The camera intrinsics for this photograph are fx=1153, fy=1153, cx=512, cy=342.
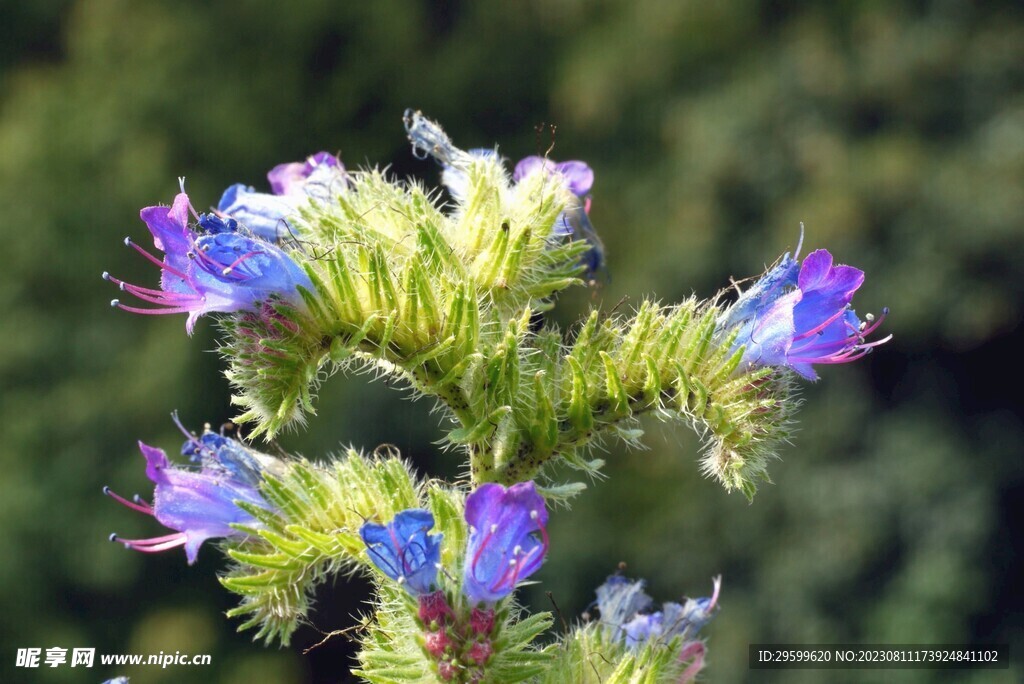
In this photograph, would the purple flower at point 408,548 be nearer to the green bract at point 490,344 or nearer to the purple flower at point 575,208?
the green bract at point 490,344

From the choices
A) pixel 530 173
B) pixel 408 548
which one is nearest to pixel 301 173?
pixel 530 173

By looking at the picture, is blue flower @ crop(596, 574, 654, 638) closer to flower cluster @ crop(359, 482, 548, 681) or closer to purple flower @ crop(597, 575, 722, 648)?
purple flower @ crop(597, 575, 722, 648)

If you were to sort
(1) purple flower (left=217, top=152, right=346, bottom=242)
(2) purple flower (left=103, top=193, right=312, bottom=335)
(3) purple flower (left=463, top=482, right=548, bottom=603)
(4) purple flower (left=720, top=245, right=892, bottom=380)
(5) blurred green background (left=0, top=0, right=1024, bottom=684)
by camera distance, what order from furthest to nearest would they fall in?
1. (5) blurred green background (left=0, top=0, right=1024, bottom=684)
2. (1) purple flower (left=217, top=152, right=346, bottom=242)
3. (4) purple flower (left=720, top=245, right=892, bottom=380)
4. (2) purple flower (left=103, top=193, right=312, bottom=335)
5. (3) purple flower (left=463, top=482, right=548, bottom=603)

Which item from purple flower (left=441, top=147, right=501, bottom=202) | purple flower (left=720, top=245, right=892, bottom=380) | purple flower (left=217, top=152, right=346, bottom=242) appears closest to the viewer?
purple flower (left=720, top=245, right=892, bottom=380)

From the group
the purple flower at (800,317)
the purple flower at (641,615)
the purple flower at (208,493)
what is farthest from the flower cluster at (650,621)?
the purple flower at (208,493)

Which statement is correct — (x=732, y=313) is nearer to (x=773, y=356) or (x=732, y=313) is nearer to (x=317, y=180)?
(x=773, y=356)

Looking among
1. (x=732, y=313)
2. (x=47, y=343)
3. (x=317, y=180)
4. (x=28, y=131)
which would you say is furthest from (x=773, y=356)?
(x=28, y=131)

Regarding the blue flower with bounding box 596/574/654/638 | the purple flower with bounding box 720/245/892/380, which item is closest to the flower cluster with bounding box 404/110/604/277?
the purple flower with bounding box 720/245/892/380

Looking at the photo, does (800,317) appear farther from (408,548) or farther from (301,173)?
(301,173)
